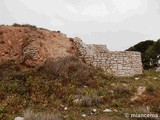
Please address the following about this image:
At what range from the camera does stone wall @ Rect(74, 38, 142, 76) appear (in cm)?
1438

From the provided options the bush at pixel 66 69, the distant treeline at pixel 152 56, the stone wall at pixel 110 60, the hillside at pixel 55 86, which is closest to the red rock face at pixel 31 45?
the hillside at pixel 55 86

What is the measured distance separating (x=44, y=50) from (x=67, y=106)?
540 centimetres

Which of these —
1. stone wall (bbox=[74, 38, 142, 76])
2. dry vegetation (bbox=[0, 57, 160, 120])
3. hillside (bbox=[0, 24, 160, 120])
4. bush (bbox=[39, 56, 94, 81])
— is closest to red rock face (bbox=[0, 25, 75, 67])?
hillside (bbox=[0, 24, 160, 120])

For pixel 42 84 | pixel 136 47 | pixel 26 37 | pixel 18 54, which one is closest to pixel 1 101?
pixel 42 84

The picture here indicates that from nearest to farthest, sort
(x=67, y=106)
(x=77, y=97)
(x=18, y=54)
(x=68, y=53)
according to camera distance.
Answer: (x=67, y=106) → (x=77, y=97) → (x=18, y=54) → (x=68, y=53)

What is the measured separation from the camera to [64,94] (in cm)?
965

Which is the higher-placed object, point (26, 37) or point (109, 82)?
point (26, 37)

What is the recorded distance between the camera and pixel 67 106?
866 cm

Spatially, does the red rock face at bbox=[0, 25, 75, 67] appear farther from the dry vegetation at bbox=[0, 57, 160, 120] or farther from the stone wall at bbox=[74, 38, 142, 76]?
the dry vegetation at bbox=[0, 57, 160, 120]

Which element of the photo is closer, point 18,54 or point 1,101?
point 1,101

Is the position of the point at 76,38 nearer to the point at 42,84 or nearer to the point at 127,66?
the point at 127,66

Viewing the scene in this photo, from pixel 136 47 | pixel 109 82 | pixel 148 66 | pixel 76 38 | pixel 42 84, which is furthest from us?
pixel 136 47

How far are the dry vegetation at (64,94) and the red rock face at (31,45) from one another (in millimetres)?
822

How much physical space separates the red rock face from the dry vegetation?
822 mm
